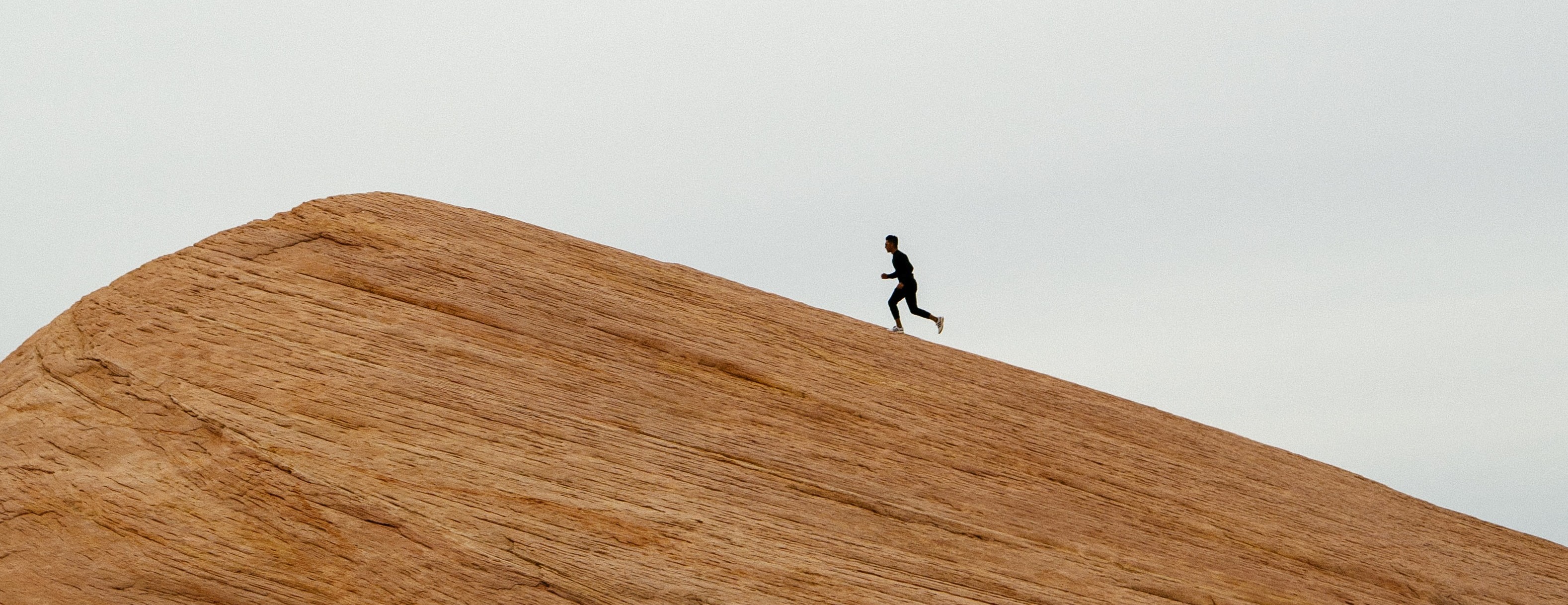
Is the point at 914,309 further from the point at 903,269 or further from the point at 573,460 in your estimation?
the point at 573,460

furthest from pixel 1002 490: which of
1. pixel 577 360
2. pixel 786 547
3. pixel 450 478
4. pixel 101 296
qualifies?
pixel 101 296

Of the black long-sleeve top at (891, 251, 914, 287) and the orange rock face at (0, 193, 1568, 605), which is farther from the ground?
the black long-sleeve top at (891, 251, 914, 287)

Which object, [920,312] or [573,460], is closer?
[573,460]

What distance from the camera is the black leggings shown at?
22.1 m

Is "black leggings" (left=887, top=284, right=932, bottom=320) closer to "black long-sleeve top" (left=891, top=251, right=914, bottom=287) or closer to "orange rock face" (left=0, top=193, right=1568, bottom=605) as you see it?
"black long-sleeve top" (left=891, top=251, right=914, bottom=287)

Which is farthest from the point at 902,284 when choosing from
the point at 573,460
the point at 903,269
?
the point at 573,460

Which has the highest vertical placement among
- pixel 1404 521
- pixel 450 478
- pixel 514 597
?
pixel 1404 521

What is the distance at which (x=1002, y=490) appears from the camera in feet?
51.6

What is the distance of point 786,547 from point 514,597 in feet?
10.2

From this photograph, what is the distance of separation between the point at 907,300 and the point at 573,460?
9.99 metres

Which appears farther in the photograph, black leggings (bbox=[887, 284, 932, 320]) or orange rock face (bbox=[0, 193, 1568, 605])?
black leggings (bbox=[887, 284, 932, 320])

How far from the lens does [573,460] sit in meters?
13.7

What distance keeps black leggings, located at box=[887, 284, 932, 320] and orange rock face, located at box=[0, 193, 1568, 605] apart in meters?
2.81

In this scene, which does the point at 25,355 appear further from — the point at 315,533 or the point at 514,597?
the point at 514,597
